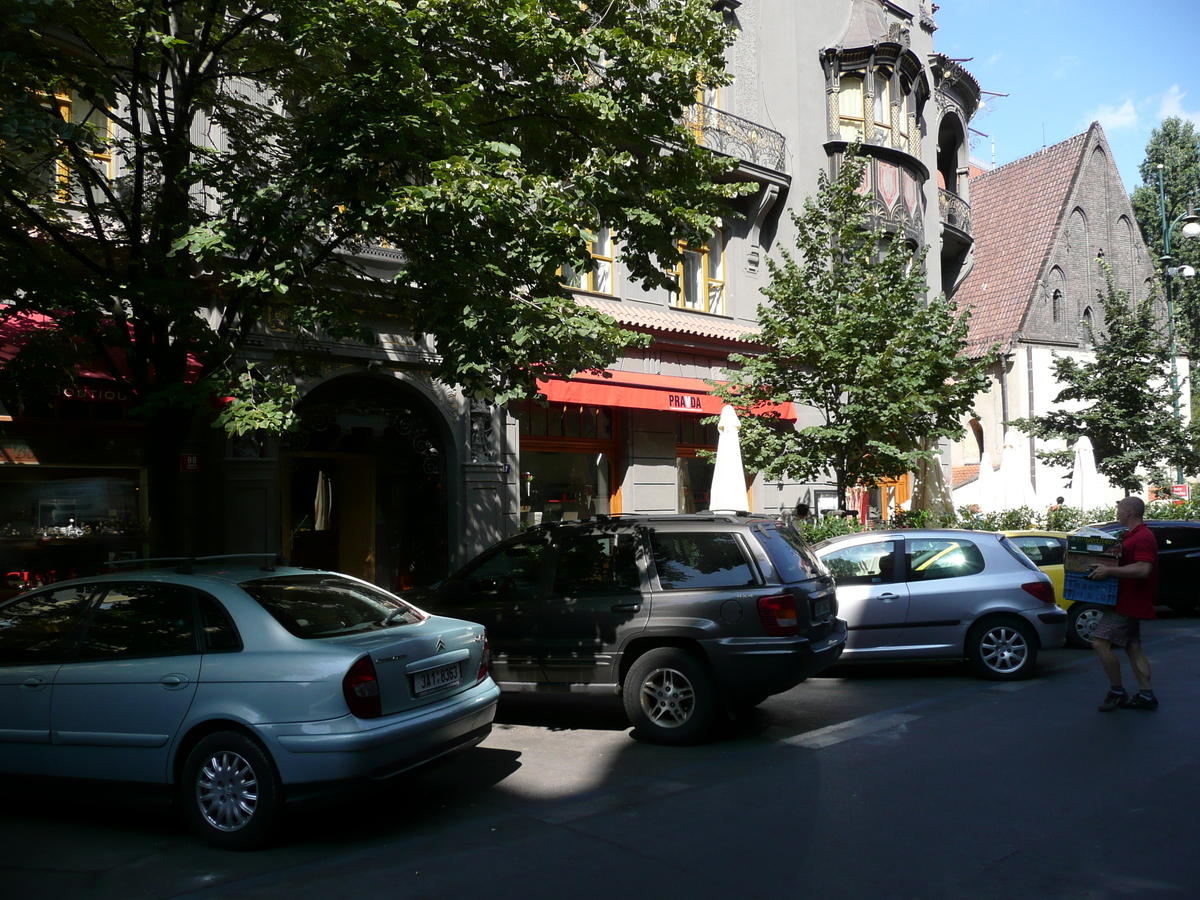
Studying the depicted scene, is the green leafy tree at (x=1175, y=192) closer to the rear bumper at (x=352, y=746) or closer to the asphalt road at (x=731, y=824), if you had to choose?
the asphalt road at (x=731, y=824)

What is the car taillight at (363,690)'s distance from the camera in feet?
17.3

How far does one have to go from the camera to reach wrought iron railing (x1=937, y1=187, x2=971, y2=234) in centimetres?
2525

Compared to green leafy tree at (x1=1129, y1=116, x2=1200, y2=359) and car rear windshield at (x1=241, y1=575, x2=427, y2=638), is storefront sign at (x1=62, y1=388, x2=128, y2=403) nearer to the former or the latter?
car rear windshield at (x1=241, y1=575, x2=427, y2=638)

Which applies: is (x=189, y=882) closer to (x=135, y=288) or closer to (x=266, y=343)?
(x=135, y=288)

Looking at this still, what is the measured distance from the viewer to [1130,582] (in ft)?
26.5

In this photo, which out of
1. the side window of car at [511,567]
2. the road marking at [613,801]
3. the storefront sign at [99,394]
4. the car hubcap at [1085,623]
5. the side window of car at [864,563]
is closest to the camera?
the road marking at [613,801]

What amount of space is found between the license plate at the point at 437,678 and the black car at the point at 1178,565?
12042mm

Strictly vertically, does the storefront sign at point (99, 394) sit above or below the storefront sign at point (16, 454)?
above

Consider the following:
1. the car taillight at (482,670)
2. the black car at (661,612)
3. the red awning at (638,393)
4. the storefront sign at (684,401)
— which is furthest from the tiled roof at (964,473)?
the car taillight at (482,670)

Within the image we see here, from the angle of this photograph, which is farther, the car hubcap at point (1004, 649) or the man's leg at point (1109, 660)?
the car hubcap at point (1004, 649)

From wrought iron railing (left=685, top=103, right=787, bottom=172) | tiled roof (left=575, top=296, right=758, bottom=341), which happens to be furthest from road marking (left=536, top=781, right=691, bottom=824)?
wrought iron railing (left=685, top=103, right=787, bottom=172)

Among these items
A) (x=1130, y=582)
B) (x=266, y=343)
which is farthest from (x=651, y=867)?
(x=266, y=343)

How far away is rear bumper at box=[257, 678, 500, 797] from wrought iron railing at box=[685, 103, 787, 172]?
1497cm

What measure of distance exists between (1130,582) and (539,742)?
4900mm
